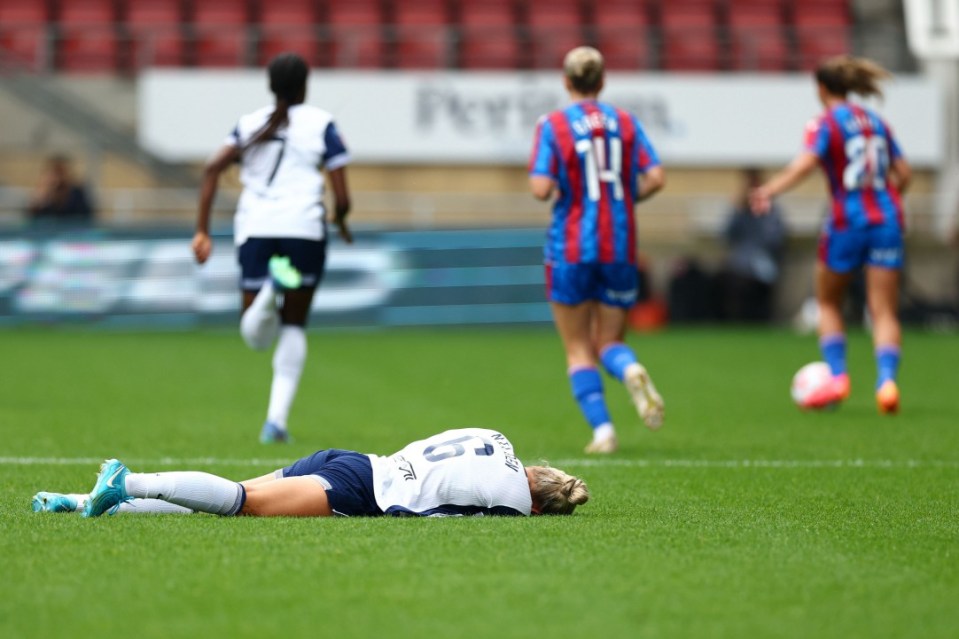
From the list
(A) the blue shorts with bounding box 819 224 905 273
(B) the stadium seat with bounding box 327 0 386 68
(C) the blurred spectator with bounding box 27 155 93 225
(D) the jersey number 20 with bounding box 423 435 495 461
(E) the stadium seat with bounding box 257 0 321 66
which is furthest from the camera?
(B) the stadium seat with bounding box 327 0 386 68

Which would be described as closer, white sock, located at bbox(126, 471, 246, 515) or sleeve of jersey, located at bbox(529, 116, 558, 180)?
white sock, located at bbox(126, 471, 246, 515)

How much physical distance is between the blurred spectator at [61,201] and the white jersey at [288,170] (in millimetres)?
10527

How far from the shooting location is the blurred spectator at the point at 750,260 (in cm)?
1995

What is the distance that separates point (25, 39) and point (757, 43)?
1017cm

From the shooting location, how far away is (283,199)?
8328mm

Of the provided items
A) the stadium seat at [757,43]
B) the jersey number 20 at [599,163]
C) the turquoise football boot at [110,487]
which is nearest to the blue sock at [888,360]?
the jersey number 20 at [599,163]

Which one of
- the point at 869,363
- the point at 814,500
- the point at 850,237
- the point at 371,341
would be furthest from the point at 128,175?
the point at 814,500

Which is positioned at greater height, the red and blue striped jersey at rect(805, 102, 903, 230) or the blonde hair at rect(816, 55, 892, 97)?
the blonde hair at rect(816, 55, 892, 97)

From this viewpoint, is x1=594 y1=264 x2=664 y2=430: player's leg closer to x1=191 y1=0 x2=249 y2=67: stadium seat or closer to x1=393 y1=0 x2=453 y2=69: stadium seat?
x1=393 y1=0 x2=453 y2=69: stadium seat

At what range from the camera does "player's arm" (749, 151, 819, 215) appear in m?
8.86

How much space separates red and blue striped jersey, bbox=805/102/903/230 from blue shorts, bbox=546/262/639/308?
243 cm

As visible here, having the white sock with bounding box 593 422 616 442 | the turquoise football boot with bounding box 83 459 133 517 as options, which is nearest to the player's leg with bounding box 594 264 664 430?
the white sock with bounding box 593 422 616 442

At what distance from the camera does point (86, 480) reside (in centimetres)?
637

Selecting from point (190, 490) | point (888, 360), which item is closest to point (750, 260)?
point (888, 360)
